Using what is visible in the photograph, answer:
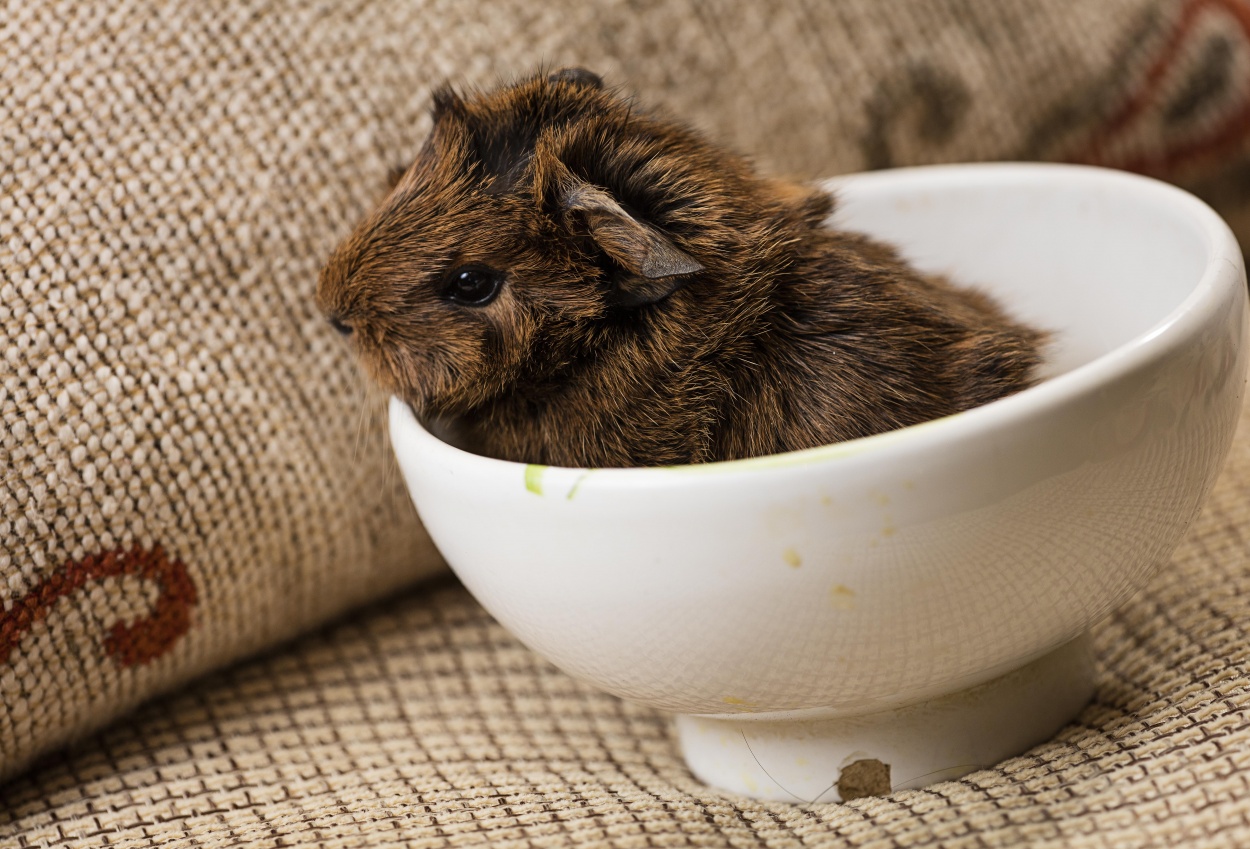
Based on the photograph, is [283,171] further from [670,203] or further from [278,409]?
[670,203]

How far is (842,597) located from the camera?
767 millimetres

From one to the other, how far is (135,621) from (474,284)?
18.6 inches

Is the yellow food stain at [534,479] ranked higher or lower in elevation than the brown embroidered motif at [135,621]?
higher

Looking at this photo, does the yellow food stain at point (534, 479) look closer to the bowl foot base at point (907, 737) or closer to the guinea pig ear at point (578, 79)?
the bowl foot base at point (907, 737)

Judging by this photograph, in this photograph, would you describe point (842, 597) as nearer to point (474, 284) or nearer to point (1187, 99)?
point (474, 284)

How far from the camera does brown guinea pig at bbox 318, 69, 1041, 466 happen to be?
0.95 m

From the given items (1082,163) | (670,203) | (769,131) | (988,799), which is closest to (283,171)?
(670,203)

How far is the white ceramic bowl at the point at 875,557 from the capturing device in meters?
0.74

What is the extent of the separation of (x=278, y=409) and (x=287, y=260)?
0.51 feet

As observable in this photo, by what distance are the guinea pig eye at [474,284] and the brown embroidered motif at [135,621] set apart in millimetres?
397

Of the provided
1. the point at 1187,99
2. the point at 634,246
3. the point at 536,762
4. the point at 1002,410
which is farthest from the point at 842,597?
the point at 1187,99

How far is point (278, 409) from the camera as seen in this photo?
3.92 feet

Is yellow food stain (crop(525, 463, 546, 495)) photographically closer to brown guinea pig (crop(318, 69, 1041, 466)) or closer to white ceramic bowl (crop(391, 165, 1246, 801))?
white ceramic bowl (crop(391, 165, 1246, 801))

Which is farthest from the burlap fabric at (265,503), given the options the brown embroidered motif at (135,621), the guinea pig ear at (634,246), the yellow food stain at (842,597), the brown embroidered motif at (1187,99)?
the brown embroidered motif at (1187,99)
